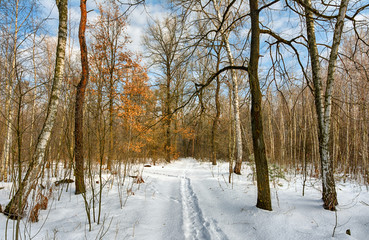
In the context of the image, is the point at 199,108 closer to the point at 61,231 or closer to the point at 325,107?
the point at 325,107

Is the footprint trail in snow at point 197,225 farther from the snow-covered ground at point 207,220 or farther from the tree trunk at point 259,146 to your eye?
the tree trunk at point 259,146

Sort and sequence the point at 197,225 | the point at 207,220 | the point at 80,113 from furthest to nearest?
the point at 80,113, the point at 207,220, the point at 197,225

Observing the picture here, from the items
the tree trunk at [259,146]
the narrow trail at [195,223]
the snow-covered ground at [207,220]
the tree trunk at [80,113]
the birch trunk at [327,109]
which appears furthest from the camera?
the tree trunk at [80,113]

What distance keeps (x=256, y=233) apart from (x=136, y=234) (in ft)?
6.04

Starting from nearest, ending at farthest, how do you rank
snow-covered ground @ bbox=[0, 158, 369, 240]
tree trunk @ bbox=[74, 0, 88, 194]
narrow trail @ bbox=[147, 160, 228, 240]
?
snow-covered ground @ bbox=[0, 158, 369, 240] → narrow trail @ bbox=[147, 160, 228, 240] → tree trunk @ bbox=[74, 0, 88, 194]

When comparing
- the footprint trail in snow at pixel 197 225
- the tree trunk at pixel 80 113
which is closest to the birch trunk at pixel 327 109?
the footprint trail in snow at pixel 197 225

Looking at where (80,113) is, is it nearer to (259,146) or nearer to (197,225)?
(197,225)

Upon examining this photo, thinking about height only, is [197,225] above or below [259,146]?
below

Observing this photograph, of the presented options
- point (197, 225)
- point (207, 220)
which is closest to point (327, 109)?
point (207, 220)

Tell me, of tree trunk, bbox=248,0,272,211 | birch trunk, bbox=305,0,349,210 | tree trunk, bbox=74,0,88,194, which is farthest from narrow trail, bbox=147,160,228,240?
tree trunk, bbox=74,0,88,194

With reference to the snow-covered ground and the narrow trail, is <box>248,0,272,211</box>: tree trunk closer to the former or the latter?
the snow-covered ground

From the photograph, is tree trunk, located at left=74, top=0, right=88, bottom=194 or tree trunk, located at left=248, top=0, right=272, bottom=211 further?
tree trunk, located at left=74, top=0, right=88, bottom=194

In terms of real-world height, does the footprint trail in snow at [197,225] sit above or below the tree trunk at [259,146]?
below

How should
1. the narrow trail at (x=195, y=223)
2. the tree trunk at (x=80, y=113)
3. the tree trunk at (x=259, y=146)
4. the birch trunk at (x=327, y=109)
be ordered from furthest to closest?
the tree trunk at (x=80, y=113), the tree trunk at (x=259, y=146), the birch trunk at (x=327, y=109), the narrow trail at (x=195, y=223)
